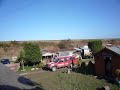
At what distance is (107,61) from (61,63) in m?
11.0

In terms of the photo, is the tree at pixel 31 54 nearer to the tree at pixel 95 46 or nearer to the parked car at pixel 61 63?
the parked car at pixel 61 63

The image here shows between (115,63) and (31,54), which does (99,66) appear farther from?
(31,54)

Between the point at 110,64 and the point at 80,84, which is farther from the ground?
the point at 110,64

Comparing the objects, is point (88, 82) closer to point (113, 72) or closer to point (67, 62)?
point (113, 72)

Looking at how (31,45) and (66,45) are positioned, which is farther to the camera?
(66,45)

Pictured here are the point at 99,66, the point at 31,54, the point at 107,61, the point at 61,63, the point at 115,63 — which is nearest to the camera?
the point at 115,63

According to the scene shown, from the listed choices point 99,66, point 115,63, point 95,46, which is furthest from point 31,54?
point 95,46

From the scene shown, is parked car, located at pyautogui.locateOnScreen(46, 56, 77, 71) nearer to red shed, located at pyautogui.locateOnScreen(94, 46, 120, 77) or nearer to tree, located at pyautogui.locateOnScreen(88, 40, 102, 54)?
red shed, located at pyautogui.locateOnScreen(94, 46, 120, 77)

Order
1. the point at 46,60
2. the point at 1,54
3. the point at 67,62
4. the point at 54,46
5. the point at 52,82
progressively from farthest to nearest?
1. the point at 54,46
2. the point at 1,54
3. the point at 46,60
4. the point at 67,62
5. the point at 52,82

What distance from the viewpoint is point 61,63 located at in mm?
33719

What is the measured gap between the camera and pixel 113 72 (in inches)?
878

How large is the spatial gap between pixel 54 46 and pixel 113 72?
52.9 metres

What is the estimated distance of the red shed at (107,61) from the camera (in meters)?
22.2

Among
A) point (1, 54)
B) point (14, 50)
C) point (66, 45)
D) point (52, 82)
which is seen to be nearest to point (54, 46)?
point (66, 45)
